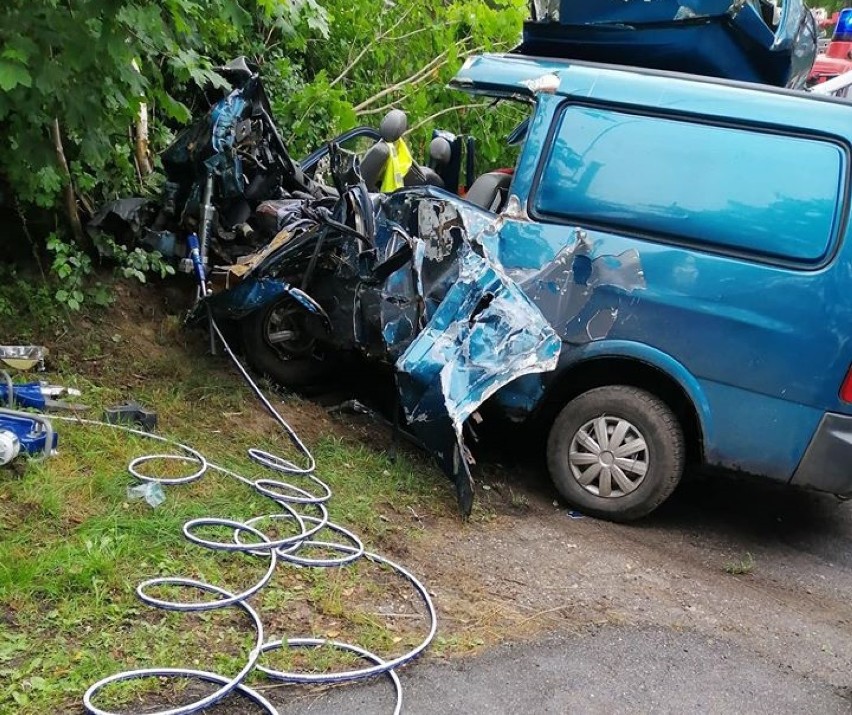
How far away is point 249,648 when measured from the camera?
106 inches

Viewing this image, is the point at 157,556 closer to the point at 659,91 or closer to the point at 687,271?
the point at 687,271

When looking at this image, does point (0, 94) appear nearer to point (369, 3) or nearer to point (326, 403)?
point (326, 403)

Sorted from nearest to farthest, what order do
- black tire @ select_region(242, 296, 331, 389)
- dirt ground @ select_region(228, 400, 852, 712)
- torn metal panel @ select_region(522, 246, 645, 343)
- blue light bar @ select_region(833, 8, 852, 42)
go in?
dirt ground @ select_region(228, 400, 852, 712), torn metal panel @ select_region(522, 246, 645, 343), black tire @ select_region(242, 296, 331, 389), blue light bar @ select_region(833, 8, 852, 42)

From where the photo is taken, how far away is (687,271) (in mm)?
3816

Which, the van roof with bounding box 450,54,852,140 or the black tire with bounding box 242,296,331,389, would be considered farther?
the black tire with bounding box 242,296,331,389

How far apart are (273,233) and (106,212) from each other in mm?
1078

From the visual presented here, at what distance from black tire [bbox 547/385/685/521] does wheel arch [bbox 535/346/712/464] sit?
3.4 inches

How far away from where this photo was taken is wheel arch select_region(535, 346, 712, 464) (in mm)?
3875

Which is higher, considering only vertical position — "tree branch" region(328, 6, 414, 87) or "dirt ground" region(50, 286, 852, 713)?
"tree branch" region(328, 6, 414, 87)

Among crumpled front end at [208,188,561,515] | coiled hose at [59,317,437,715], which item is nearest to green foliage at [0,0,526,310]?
crumpled front end at [208,188,561,515]

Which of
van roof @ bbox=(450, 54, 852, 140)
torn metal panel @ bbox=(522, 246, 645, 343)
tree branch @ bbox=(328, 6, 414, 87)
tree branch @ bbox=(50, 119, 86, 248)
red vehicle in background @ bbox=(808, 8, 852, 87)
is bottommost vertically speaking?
tree branch @ bbox=(50, 119, 86, 248)

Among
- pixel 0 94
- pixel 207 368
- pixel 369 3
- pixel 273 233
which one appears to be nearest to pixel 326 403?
pixel 207 368

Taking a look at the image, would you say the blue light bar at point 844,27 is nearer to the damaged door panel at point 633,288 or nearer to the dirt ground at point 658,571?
the damaged door panel at point 633,288

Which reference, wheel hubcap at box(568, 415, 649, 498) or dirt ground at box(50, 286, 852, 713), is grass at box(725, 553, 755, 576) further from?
wheel hubcap at box(568, 415, 649, 498)
